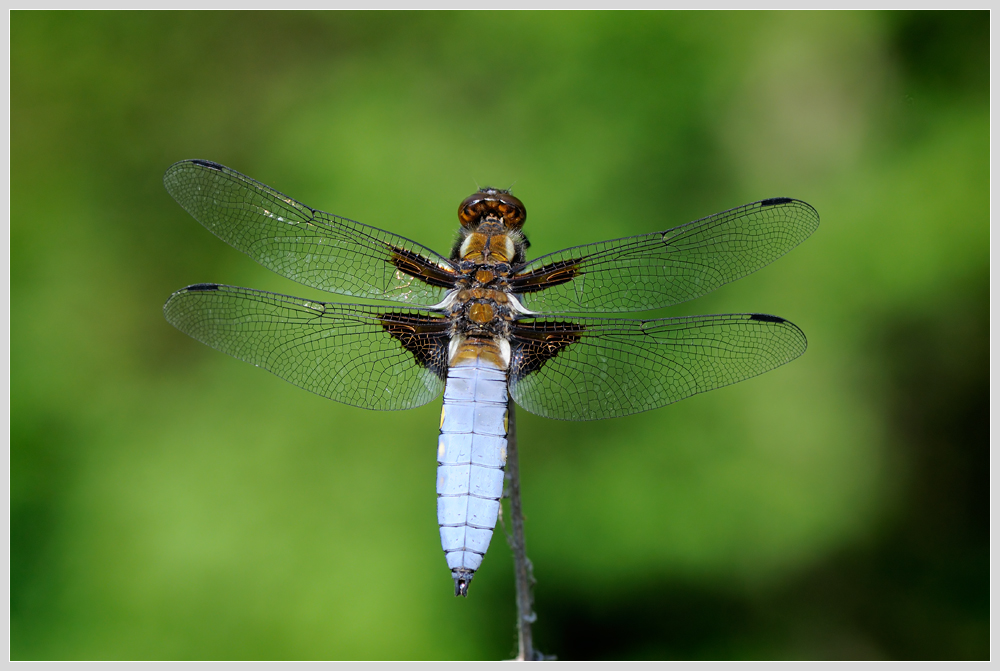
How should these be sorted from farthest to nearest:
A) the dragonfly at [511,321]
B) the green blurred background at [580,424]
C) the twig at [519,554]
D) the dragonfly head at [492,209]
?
the green blurred background at [580,424]
the dragonfly head at [492,209]
the dragonfly at [511,321]
the twig at [519,554]

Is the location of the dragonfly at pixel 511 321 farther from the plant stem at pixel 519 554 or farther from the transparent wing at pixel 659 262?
the plant stem at pixel 519 554

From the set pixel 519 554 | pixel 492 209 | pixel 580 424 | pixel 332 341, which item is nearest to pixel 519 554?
pixel 519 554

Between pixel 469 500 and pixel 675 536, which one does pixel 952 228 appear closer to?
pixel 675 536

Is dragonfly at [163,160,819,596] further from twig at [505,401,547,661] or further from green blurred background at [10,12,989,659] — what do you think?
green blurred background at [10,12,989,659]

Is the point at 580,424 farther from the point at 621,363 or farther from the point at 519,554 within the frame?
the point at 519,554

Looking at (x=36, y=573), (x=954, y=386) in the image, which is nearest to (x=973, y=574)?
(x=954, y=386)

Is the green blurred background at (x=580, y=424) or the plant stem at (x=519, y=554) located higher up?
the green blurred background at (x=580, y=424)

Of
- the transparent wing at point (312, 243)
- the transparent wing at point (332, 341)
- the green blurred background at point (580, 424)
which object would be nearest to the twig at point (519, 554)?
the transparent wing at point (332, 341)

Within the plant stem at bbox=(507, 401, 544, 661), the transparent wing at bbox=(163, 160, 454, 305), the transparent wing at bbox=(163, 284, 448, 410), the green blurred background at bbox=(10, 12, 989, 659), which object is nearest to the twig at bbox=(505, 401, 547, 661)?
the plant stem at bbox=(507, 401, 544, 661)
